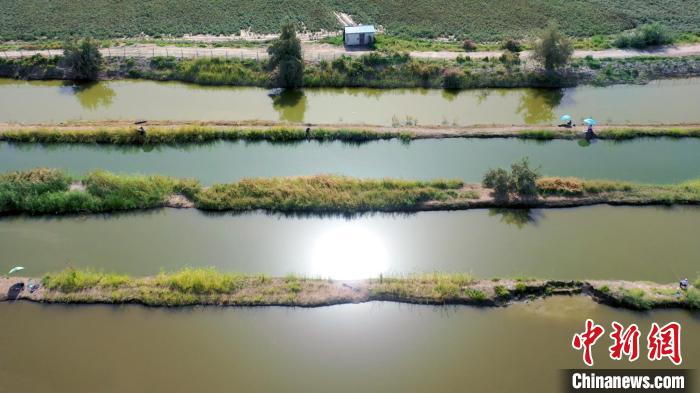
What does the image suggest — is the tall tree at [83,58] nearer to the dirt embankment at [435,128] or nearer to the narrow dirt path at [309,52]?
the narrow dirt path at [309,52]

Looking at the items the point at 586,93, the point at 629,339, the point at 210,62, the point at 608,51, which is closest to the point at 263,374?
the point at 629,339

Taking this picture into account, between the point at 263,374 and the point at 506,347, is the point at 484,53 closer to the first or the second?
the point at 506,347

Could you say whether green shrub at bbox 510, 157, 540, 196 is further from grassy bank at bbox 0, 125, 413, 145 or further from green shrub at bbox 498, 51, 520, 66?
green shrub at bbox 498, 51, 520, 66

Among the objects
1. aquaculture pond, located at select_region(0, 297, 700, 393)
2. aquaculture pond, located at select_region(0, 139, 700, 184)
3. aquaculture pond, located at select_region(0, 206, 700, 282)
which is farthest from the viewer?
aquaculture pond, located at select_region(0, 139, 700, 184)

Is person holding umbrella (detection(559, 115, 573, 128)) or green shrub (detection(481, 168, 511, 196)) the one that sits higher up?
person holding umbrella (detection(559, 115, 573, 128))

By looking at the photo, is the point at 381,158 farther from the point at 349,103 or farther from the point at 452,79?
the point at 452,79

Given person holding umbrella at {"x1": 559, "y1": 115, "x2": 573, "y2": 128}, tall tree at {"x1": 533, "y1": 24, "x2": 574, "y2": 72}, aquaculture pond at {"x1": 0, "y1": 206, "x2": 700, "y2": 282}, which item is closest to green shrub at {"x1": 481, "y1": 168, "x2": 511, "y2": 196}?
aquaculture pond at {"x1": 0, "y1": 206, "x2": 700, "y2": 282}

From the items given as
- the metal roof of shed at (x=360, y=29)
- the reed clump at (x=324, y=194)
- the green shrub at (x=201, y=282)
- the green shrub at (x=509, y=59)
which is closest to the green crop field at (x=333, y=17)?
the metal roof of shed at (x=360, y=29)

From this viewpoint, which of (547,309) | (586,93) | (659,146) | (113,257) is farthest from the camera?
(586,93)
